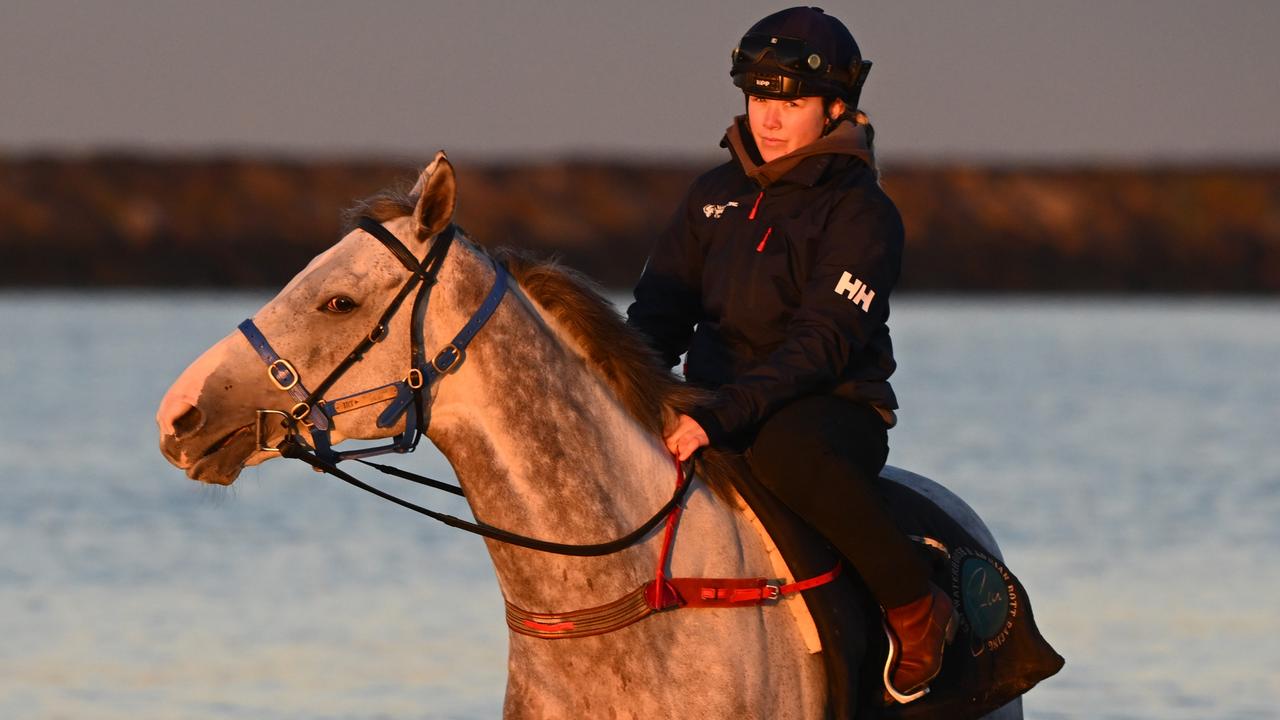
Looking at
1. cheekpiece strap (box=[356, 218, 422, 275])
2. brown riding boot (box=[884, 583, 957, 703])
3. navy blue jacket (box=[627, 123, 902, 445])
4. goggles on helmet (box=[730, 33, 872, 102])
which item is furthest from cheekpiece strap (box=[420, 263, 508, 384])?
brown riding boot (box=[884, 583, 957, 703])

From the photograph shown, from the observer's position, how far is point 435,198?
5.17 meters

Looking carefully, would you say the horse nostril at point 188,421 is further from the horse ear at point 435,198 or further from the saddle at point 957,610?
the saddle at point 957,610

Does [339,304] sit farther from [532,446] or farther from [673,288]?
[673,288]

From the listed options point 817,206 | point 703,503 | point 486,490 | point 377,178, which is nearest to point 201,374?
point 486,490

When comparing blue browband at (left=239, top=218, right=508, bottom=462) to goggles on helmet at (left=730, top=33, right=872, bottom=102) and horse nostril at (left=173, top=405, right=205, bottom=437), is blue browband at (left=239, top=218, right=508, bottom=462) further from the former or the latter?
goggles on helmet at (left=730, top=33, right=872, bottom=102)

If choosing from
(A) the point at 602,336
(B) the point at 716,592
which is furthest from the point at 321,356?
(B) the point at 716,592

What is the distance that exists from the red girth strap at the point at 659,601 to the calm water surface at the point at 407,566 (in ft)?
3.11

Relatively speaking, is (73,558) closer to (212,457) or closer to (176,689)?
(176,689)

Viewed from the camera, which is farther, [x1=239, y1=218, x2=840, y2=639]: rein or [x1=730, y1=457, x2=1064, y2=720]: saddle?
[x1=730, y1=457, x2=1064, y2=720]: saddle

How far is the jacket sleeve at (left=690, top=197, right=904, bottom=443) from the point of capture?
556 centimetres

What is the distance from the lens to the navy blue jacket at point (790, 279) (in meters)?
5.61

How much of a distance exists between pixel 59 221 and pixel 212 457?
5815 cm

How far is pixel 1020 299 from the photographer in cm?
6059

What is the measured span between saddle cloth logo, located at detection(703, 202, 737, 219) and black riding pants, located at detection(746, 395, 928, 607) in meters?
0.67
